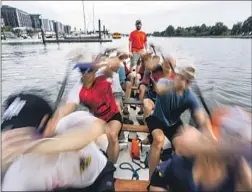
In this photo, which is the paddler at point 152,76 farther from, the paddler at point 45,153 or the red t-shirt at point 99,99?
the paddler at point 45,153

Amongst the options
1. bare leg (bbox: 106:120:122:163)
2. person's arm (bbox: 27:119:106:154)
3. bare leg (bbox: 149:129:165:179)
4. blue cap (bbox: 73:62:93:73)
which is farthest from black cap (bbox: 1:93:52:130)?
blue cap (bbox: 73:62:93:73)

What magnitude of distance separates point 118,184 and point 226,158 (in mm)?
898

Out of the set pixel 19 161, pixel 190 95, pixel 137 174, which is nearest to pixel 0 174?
pixel 19 161

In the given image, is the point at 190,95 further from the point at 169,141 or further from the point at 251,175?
the point at 251,175

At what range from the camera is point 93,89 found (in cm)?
245

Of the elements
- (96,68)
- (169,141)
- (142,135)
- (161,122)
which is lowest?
(142,135)

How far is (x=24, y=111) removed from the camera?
1.08m

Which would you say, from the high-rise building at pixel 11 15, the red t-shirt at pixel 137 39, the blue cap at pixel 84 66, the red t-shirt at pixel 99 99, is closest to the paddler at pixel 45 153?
the high-rise building at pixel 11 15

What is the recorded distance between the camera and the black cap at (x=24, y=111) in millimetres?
985

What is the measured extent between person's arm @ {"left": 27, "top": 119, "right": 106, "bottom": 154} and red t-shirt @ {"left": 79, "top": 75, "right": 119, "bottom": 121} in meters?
1.48

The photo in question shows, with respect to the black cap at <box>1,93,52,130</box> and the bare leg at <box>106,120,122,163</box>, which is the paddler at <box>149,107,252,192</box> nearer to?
the black cap at <box>1,93,52,130</box>

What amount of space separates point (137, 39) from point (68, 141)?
5718 millimetres

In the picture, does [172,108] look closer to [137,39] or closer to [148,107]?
[148,107]

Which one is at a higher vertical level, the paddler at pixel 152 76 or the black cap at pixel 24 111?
the black cap at pixel 24 111
